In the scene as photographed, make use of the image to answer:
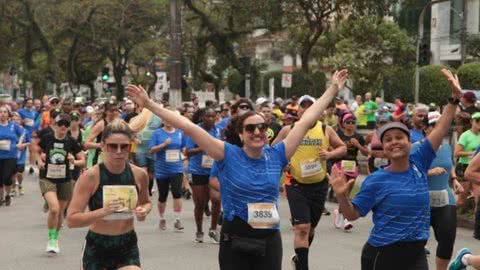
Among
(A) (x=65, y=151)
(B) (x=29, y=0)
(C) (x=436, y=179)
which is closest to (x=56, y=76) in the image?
(B) (x=29, y=0)

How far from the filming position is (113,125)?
6.40m

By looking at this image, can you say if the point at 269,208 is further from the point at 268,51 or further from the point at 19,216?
the point at 268,51

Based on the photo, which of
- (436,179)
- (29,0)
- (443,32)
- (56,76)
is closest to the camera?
(436,179)

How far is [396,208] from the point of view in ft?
19.1

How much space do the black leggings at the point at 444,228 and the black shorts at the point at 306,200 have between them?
132 cm

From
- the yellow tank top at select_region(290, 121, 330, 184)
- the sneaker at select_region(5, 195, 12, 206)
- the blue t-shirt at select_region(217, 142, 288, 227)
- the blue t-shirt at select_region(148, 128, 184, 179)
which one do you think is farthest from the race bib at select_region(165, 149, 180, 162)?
the blue t-shirt at select_region(217, 142, 288, 227)

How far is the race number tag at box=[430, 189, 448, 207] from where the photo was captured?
8.65 m

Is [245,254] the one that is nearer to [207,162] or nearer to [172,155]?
[207,162]

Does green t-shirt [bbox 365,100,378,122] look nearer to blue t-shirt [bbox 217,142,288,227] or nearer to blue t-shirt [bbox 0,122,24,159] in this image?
blue t-shirt [bbox 0,122,24,159]

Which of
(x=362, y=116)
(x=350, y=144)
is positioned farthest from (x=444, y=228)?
(x=362, y=116)

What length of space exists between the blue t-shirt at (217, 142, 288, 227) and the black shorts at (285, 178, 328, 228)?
3123 mm

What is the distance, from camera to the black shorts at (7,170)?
15906 mm

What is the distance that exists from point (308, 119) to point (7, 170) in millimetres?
10516

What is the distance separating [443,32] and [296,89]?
20042 mm
